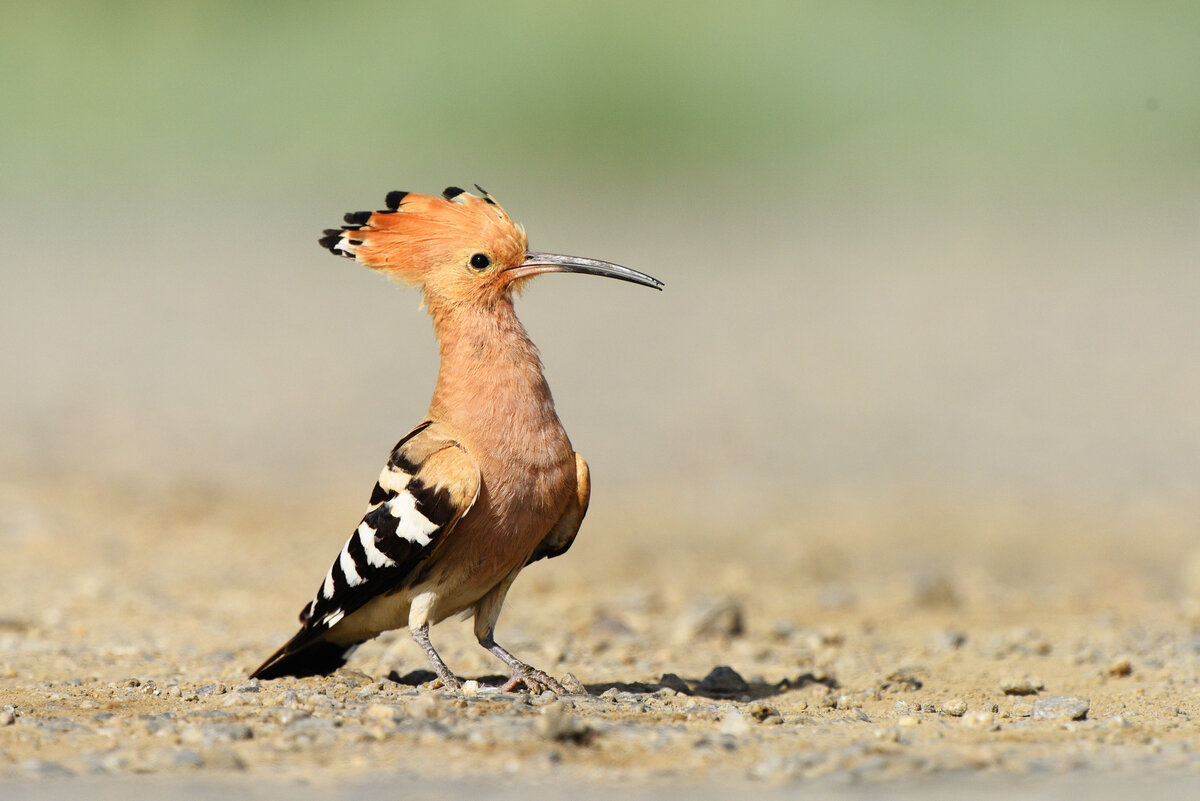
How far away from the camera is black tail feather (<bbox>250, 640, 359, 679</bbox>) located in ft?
17.8

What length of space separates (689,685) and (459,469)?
57.3 inches

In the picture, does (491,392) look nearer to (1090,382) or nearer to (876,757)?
(876,757)

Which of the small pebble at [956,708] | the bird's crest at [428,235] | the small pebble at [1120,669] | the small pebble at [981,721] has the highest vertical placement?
the bird's crest at [428,235]

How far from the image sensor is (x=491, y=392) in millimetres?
5152

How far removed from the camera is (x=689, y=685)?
5812 millimetres

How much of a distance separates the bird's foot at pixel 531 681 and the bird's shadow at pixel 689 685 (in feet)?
0.49

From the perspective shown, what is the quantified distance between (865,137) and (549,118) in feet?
14.8

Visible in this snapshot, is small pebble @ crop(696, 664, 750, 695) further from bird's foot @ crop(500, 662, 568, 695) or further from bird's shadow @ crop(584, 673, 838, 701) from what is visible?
bird's foot @ crop(500, 662, 568, 695)

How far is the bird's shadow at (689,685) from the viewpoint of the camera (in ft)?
18.2

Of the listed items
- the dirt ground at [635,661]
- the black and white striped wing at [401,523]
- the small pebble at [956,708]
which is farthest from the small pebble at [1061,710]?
the black and white striped wing at [401,523]

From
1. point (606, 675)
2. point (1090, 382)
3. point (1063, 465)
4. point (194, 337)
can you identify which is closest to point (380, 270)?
point (606, 675)

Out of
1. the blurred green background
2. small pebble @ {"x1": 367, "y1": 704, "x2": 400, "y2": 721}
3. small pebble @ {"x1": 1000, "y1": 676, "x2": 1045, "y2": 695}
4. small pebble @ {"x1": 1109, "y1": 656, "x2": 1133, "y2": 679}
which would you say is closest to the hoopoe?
small pebble @ {"x1": 367, "y1": 704, "x2": 400, "y2": 721}

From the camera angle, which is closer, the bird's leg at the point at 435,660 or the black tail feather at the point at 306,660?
the bird's leg at the point at 435,660

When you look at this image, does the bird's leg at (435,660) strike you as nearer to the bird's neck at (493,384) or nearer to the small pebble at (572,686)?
the small pebble at (572,686)
